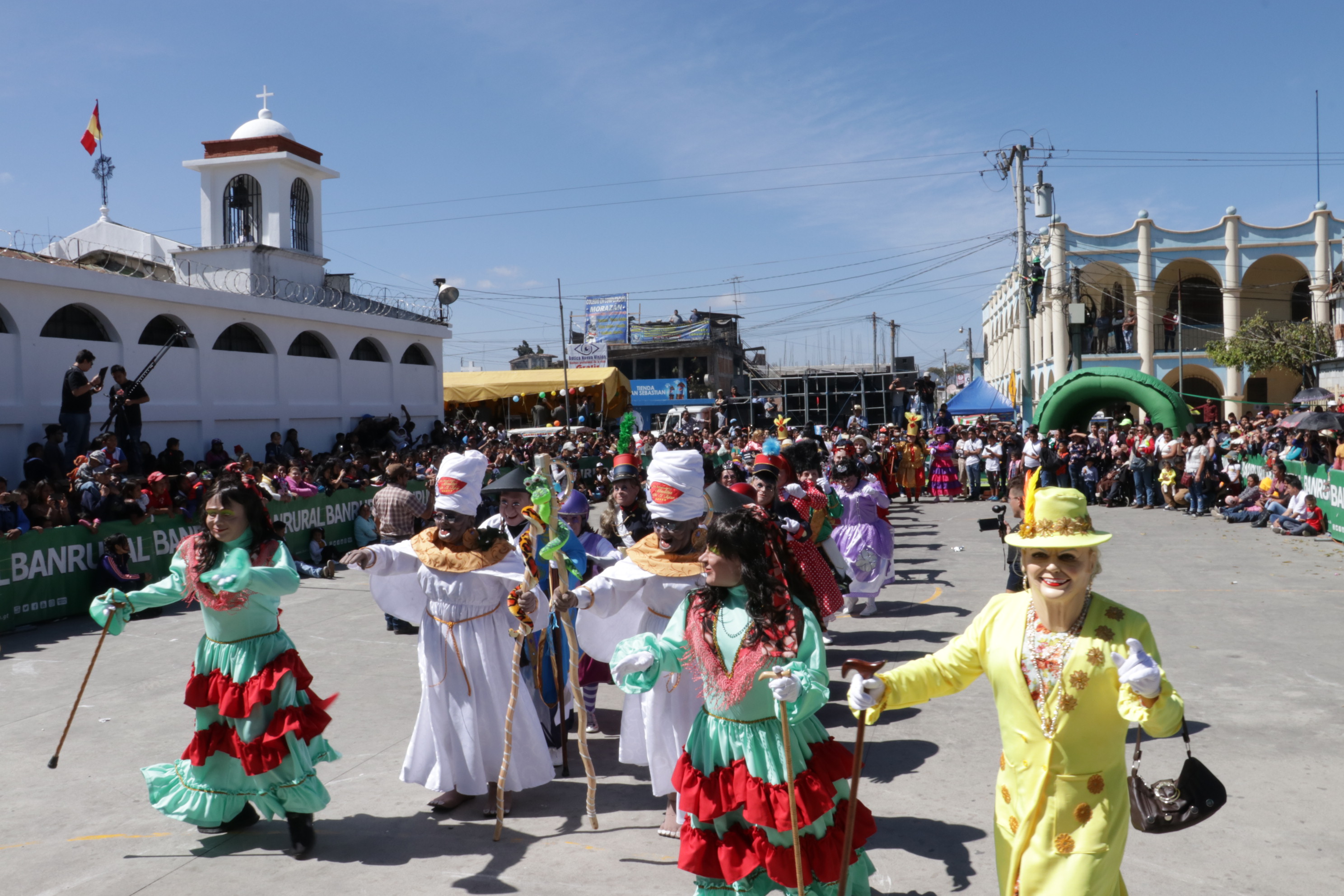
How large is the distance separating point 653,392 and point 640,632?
4647 cm

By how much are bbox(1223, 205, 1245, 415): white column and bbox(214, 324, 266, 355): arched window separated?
107 ft

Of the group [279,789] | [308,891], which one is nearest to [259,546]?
[279,789]

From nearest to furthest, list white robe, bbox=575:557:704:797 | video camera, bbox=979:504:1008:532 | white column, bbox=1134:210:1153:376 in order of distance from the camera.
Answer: white robe, bbox=575:557:704:797, video camera, bbox=979:504:1008:532, white column, bbox=1134:210:1153:376

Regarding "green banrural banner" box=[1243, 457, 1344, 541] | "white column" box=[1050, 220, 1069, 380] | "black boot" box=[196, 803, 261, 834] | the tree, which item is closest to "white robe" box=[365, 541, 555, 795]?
"black boot" box=[196, 803, 261, 834]

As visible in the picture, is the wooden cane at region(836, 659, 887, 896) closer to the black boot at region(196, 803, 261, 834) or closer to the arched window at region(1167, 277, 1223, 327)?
the black boot at region(196, 803, 261, 834)

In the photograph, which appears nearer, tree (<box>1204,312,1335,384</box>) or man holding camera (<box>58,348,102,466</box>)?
man holding camera (<box>58,348,102,466</box>)

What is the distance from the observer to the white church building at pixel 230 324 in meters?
15.3

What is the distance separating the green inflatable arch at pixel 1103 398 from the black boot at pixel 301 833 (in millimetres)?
21688

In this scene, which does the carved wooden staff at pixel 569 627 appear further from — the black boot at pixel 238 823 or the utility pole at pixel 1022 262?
the utility pole at pixel 1022 262

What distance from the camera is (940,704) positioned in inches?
278

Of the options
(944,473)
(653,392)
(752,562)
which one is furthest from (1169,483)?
(653,392)

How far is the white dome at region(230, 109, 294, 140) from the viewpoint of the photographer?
23.8 m

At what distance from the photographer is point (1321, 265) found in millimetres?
36594

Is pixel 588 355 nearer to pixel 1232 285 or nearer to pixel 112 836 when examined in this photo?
pixel 1232 285
